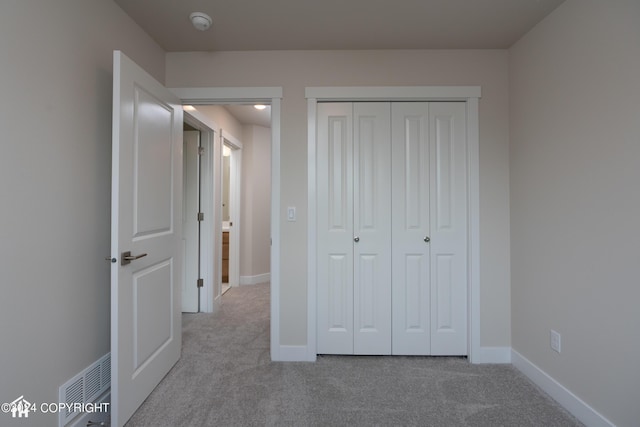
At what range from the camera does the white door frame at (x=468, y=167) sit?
2.21 metres

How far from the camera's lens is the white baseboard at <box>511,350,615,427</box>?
154cm

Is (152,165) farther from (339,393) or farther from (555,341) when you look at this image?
(555,341)

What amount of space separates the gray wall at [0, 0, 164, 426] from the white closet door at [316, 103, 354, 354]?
54.6 inches

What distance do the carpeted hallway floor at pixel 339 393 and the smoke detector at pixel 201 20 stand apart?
2.35 meters

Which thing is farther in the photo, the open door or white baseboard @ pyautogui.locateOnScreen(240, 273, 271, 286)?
white baseboard @ pyautogui.locateOnScreen(240, 273, 271, 286)

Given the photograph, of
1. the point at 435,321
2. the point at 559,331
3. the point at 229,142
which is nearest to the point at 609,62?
the point at 559,331

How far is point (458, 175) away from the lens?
2252 mm

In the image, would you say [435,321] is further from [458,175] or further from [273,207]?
[273,207]

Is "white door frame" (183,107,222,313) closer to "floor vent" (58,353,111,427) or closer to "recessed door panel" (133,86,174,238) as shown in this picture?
"recessed door panel" (133,86,174,238)

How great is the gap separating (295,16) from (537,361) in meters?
2.78

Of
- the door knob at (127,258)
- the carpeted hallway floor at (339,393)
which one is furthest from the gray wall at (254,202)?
the door knob at (127,258)

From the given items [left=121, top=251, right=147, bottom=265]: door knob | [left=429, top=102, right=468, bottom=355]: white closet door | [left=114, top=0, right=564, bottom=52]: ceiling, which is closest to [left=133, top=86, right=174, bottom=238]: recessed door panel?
[left=121, top=251, right=147, bottom=265]: door knob

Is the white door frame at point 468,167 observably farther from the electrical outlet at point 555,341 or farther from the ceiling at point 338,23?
the electrical outlet at point 555,341

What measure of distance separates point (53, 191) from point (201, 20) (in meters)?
1.32
